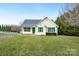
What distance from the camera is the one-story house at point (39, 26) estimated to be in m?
31.4

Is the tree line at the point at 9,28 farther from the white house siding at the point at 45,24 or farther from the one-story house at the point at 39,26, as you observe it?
the white house siding at the point at 45,24

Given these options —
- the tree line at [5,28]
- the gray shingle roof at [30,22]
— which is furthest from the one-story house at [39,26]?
the tree line at [5,28]

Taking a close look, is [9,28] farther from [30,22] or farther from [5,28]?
[30,22]

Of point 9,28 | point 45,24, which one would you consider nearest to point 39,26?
point 45,24

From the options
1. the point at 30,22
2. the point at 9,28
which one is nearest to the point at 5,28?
the point at 9,28

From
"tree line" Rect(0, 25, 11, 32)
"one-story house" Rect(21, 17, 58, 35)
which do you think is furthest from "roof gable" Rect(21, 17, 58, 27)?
"tree line" Rect(0, 25, 11, 32)

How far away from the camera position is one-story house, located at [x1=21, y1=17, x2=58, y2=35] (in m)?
31.4

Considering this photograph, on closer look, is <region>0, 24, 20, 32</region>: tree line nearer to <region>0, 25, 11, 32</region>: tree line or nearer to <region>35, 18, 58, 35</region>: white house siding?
<region>0, 25, 11, 32</region>: tree line

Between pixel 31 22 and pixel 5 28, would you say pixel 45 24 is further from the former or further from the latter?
pixel 5 28

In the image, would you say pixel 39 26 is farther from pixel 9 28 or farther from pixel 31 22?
pixel 9 28

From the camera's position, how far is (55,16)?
3139 centimetres

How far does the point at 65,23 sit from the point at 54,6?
24cm

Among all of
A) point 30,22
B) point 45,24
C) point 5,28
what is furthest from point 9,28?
point 45,24

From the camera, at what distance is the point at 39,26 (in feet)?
103
